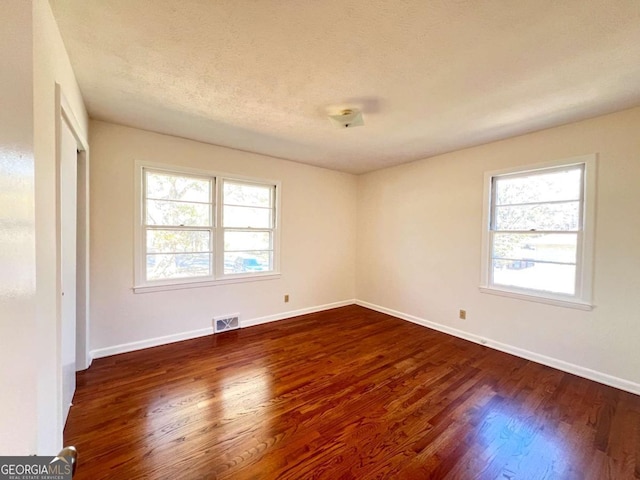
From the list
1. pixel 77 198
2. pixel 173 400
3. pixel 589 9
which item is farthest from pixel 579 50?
A: pixel 77 198

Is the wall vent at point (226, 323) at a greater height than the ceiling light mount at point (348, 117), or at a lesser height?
lesser

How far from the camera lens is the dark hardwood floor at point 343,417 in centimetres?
161

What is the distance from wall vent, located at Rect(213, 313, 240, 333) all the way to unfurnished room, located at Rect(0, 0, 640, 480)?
1.1 inches

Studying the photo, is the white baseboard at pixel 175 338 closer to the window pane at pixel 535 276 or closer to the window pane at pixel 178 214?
the window pane at pixel 178 214

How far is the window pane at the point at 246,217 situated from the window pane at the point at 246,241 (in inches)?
4.7

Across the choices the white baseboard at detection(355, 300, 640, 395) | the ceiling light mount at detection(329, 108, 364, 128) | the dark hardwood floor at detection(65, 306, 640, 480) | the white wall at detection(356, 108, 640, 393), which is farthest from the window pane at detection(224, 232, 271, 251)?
the white baseboard at detection(355, 300, 640, 395)

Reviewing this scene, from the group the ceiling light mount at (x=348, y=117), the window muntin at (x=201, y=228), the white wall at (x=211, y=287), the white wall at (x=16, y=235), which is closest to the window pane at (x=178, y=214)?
the window muntin at (x=201, y=228)

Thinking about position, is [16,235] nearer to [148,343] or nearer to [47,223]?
[47,223]

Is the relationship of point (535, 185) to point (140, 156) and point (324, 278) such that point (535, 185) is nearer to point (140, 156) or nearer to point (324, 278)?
point (324, 278)

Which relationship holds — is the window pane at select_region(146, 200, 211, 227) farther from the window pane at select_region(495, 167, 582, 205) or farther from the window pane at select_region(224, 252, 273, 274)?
the window pane at select_region(495, 167, 582, 205)

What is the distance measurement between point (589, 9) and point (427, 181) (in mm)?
2659

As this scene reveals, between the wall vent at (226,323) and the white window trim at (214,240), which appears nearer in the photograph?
the white window trim at (214,240)

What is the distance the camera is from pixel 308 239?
178 inches

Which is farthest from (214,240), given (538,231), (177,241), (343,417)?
(538,231)
